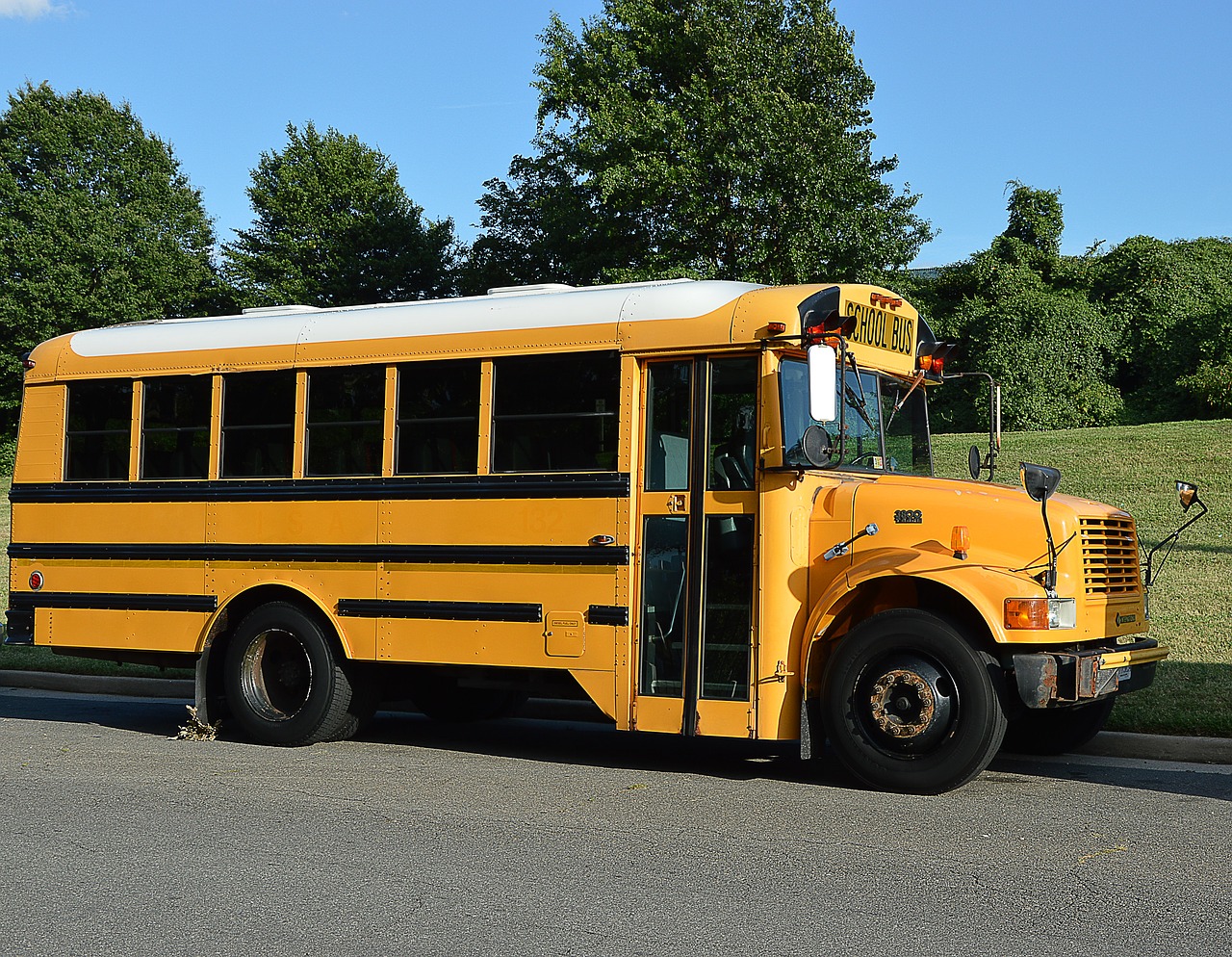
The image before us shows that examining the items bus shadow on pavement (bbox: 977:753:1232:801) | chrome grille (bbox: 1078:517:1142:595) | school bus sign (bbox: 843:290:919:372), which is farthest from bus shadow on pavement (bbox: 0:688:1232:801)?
school bus sign (bbox: 843:290:919:372)

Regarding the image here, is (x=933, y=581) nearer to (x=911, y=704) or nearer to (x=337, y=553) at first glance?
(x=911, y=704)

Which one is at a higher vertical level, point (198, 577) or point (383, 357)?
point (383, 357)

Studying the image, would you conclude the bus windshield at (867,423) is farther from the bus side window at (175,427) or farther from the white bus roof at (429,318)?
the bus side window at (175,427)

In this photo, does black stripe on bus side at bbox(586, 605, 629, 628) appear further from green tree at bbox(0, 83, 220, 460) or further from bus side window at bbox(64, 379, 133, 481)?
green tree at bbox(0, 83, 220, 460)

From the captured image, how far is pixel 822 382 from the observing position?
268 inches

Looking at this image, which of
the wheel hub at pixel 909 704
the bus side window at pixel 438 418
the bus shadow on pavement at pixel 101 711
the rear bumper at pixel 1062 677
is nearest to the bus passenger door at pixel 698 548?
the wheel hub at pixel 909 704

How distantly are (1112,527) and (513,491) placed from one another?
10.8 ft

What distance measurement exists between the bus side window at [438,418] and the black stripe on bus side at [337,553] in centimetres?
48

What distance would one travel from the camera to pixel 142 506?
9.11 meters

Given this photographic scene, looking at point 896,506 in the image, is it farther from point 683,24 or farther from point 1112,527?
point 683,24

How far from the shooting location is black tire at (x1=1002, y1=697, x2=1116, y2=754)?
310 inches

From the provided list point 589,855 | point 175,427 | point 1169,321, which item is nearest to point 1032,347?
point 1169,321

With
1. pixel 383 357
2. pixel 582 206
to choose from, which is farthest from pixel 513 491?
pixel 582 206

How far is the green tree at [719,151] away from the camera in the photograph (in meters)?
26.6
